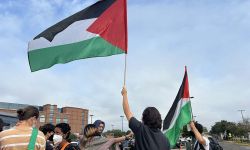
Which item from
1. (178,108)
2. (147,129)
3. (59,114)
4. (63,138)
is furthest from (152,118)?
(59,114)

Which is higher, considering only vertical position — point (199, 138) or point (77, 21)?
point (77, 21)

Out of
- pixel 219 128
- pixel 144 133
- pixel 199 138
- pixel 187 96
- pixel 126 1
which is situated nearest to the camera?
pixel 144 133

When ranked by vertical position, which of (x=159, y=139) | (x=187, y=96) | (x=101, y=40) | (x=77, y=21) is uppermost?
(x=77, y=21)

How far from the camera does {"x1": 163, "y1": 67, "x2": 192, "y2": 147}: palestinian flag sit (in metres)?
6.70

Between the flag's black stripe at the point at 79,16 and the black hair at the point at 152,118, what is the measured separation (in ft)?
9.45

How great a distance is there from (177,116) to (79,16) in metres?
2.58

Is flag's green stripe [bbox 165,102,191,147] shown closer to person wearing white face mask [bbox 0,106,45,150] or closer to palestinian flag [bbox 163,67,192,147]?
palestinian flag [bbox 163,67,192,147]

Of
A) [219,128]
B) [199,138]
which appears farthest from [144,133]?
[219,128]

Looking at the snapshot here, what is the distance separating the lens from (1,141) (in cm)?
411

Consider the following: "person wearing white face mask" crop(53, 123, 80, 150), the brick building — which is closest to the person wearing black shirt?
"person wearing white face mask" crop(53, 123, 80, 150)

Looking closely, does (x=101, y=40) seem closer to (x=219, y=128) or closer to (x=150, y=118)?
(x=150, y=118)

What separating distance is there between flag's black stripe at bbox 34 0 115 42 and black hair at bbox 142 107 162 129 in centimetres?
288

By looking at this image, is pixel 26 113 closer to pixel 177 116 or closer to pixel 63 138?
pixel 63 138

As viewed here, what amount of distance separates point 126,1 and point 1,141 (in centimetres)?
343
